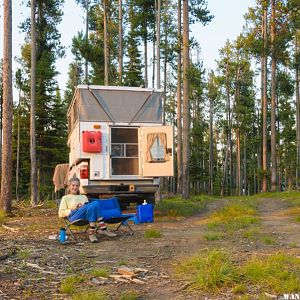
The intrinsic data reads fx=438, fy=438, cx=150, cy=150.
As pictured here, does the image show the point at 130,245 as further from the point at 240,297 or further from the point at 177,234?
the point at 240,297

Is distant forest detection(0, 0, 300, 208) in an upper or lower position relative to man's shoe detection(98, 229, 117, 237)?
upper

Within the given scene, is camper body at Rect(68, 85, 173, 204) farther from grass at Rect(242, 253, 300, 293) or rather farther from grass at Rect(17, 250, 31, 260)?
grass at Rect(242, 253, 300, 293)

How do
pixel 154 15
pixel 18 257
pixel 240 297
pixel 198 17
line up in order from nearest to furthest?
pixel 240 297, pixel 18 257, pixel 198 17, pixel 154 15

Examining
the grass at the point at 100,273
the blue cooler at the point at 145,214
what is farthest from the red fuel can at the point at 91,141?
the grass at the point at 100,273

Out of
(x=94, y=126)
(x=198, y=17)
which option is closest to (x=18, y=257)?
(x=94, y=126)

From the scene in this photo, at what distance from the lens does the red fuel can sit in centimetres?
960

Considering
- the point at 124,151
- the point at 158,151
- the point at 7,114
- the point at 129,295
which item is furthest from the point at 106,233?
the point at 7,114

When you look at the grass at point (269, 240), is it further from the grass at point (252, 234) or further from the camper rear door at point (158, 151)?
the camper rear door at point (158, 151)

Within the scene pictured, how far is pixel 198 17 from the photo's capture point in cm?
1814

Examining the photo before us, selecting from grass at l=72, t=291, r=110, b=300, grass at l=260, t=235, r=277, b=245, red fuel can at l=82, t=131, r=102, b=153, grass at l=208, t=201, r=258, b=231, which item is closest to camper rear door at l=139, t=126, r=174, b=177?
red fuel can at l=82, t=131, r=102, b=153

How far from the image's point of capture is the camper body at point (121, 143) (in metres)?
9.74

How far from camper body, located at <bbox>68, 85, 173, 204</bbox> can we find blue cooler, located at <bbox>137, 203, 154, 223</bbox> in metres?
0.52

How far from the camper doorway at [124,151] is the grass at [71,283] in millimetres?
5685

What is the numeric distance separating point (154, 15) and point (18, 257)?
63.4 ft
